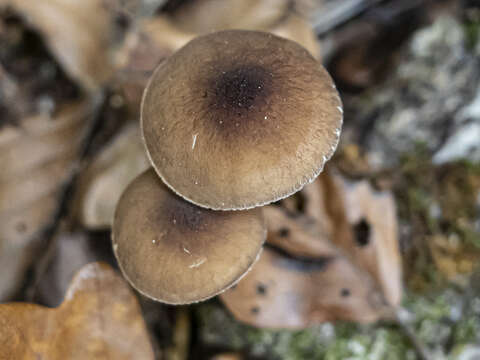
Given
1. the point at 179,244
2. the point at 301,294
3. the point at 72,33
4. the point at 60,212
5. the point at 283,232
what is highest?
the point at 72,33

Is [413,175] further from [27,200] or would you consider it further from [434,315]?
[27,200]

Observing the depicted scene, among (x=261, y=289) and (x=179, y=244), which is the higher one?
(x=179, y=244)

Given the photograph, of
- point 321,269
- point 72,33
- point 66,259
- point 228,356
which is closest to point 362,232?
point 321,269

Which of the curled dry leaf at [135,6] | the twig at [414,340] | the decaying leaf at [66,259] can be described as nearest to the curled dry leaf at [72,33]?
the curled dry leaf at [135,6]

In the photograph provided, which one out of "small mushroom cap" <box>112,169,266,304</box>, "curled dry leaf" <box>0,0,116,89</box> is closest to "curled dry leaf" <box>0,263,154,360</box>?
"small mushroom cap" <box>112,169,266,304</box>

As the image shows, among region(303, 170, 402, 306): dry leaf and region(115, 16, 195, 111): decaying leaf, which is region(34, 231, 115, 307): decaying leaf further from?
region(303, 170, 402, 306): dry leaf

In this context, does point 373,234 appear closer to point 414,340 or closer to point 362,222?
point 362,222
